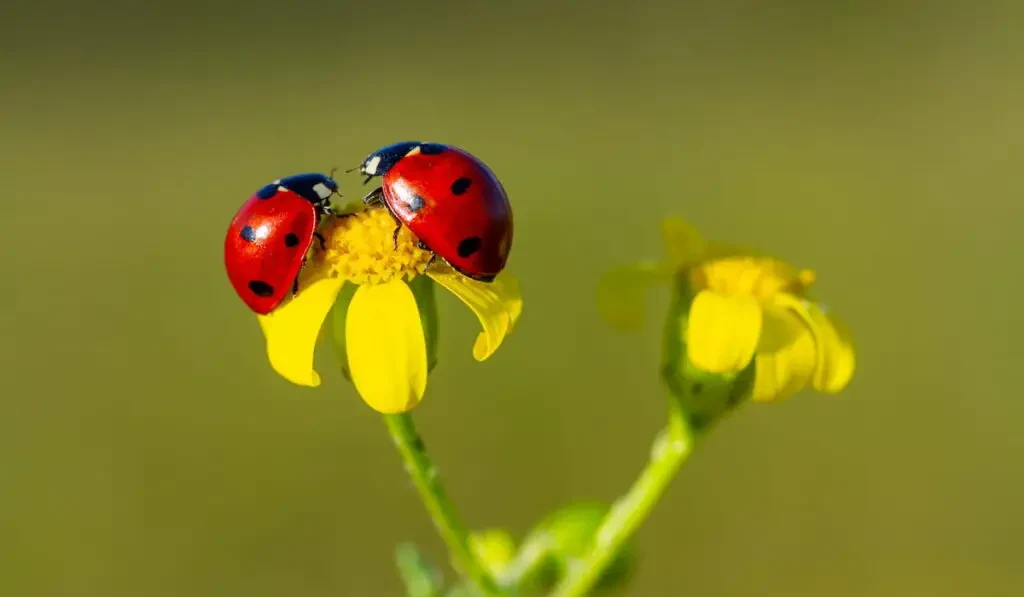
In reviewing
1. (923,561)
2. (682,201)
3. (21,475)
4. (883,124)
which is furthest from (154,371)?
(883,124)

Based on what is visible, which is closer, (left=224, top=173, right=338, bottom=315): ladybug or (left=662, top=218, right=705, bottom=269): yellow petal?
(left=224, top=173, right=338, bottom=315): ladybug

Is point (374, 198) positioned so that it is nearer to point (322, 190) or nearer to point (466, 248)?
point (322, 190)

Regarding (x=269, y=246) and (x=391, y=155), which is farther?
(x=391, y=155)

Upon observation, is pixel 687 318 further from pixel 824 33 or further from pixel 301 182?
pixel 824 33

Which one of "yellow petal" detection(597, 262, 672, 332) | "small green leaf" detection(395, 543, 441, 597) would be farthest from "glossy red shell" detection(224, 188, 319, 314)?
"yellow petal" detection(597, 262, 672, 332)

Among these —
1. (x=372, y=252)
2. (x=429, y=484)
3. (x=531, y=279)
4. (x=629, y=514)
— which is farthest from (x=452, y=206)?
(x=531, y=279)

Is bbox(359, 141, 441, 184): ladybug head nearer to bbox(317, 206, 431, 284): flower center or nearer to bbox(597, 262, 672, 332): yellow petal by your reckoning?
bbox(317, 206, 431, 284): flower center
